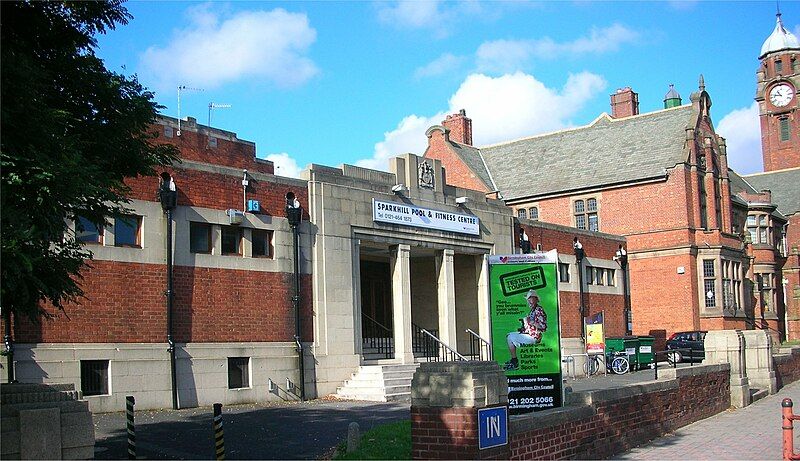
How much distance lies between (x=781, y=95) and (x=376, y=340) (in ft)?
247

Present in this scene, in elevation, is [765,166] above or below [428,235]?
above

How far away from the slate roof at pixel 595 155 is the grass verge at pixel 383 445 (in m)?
33.3

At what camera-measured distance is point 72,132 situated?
11227 millimetres

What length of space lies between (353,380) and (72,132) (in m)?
13.6

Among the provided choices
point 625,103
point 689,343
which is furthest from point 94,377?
point 625,103

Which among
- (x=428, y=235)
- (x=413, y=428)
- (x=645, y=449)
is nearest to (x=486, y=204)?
(x=428, y=235)

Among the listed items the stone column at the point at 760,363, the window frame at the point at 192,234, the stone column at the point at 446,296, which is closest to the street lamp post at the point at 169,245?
the window frame at the point at 192,234

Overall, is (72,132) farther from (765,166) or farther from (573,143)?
(765,166)

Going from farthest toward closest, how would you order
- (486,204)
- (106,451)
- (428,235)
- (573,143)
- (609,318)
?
1. (573,143)
2. (609,318)
3. (486,204)
4. (428,235)
5. (106,451)

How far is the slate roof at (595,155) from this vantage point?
4509cm

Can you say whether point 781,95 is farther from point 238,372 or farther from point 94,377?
point 94,377

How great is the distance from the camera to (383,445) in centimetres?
1252

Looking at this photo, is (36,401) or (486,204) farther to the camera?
(486,204)

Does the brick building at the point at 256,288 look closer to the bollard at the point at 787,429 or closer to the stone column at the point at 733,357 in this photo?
the stone column at the point at 733,357
